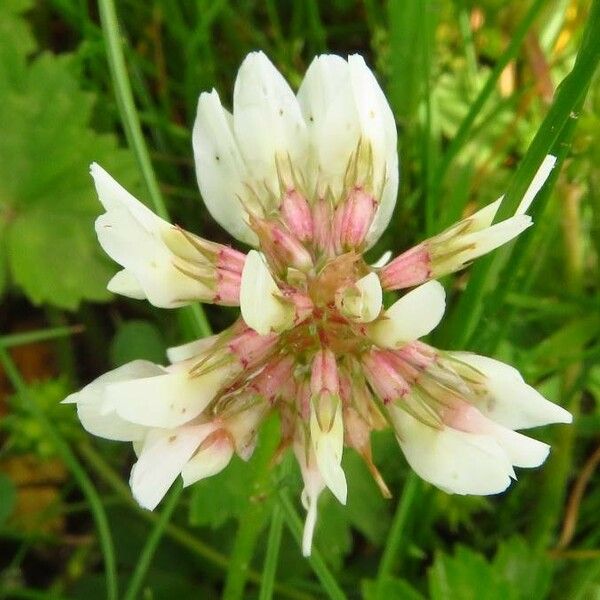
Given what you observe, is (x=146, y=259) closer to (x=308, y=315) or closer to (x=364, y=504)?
(x=308, y=315)

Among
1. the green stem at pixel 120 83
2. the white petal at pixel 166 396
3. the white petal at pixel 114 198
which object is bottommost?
the white petal at pixel 166 396

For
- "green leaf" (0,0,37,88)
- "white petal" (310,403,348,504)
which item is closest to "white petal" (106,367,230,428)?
"white petal" (310,403,348,504)

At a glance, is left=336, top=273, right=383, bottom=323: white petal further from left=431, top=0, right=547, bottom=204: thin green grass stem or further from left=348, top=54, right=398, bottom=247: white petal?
left=431, top=0, right=547, bottom=204: thin green grass stem

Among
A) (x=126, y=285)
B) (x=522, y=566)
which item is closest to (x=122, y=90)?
(x=126, y=285)

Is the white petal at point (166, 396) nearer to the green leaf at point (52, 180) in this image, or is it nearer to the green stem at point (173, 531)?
the green stem at point (173, 531)

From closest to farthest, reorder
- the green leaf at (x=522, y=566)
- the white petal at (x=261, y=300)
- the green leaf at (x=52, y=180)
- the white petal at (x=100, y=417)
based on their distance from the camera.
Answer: the white petal at (x=261, y=300), the white petal at (x=100, y=417), the green leaf at (x=522, y=566), the green leaf at (x=52, y=180)

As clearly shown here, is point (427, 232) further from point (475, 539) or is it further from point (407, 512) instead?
point (475, 539)

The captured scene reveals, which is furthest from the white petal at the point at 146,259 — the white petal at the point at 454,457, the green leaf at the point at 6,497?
the green leaf at the point at 6,497
